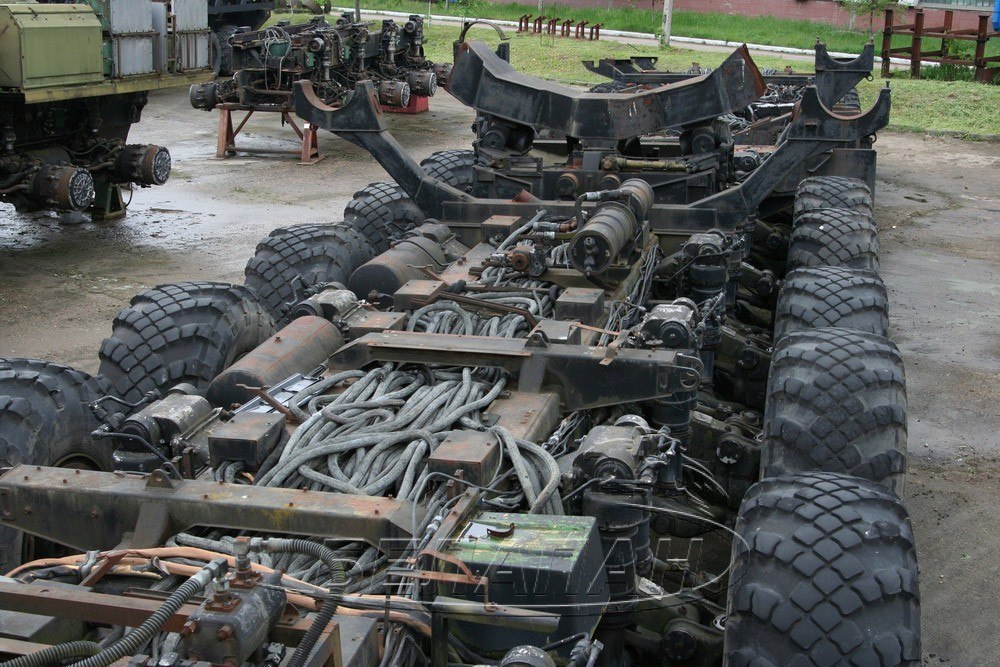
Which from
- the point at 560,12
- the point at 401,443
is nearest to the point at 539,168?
the point at 401,443

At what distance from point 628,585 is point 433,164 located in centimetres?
617

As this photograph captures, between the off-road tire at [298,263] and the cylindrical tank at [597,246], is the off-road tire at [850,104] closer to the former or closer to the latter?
the off-road tire at [298,263]

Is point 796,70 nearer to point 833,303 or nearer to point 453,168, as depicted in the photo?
point 453,168

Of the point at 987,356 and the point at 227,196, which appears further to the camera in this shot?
the point at 227,196

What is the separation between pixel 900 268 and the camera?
1282 cm

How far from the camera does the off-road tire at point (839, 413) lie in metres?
5.45

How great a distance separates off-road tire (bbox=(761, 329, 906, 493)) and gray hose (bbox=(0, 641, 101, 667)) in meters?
3.52

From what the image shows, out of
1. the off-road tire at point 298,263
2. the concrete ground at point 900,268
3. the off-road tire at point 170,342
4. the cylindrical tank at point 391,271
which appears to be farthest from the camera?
the off-road tire at point 298,263

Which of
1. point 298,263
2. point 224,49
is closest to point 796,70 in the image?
point 224,49

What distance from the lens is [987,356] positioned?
9.94 metres

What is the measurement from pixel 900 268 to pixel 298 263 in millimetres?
7819

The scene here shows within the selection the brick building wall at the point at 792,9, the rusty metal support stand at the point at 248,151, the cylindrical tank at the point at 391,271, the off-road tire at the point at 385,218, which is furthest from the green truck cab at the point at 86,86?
the brick building wall at the point at 792,9

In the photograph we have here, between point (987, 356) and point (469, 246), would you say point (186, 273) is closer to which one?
point (469, 246)

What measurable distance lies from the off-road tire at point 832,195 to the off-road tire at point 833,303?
1794 mm
